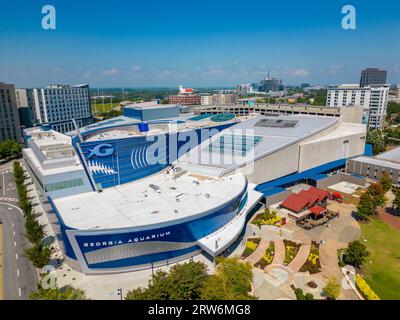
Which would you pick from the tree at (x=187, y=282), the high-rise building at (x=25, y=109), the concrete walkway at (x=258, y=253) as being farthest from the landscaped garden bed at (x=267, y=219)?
the high-rise building at (x=25, y=109)

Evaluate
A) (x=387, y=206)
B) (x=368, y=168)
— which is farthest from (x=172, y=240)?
(x=368, y=168)

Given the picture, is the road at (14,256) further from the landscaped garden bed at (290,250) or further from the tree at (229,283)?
the landscaped garden bed at (290,250)

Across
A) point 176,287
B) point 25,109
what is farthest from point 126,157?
point 25,109

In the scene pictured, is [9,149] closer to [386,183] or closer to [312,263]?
[312,263]

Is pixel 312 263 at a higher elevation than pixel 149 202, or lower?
lower

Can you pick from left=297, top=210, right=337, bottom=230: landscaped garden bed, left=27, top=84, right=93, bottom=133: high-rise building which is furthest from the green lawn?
left=27, top=84, right=93, bottom=133: high-rise building
